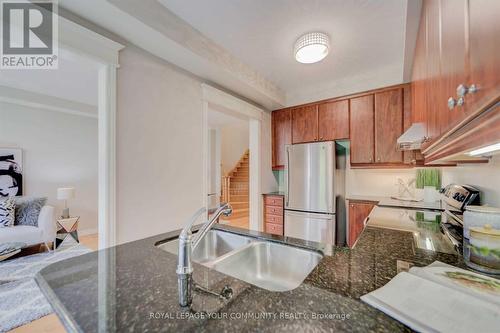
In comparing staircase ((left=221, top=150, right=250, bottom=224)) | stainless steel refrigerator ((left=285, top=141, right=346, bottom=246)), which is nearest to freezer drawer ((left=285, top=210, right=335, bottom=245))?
stainless steel refrigerator ((left=285, top=141, right=346, bottom=246))

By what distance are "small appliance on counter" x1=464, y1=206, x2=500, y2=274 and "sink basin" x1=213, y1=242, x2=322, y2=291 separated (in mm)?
573

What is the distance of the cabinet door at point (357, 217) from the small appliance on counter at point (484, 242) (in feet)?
6.05

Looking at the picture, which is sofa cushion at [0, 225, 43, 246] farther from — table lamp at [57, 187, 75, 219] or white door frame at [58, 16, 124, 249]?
white door frame at [58, 16, 124, 249]

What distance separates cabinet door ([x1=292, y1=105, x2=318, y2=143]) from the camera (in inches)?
126

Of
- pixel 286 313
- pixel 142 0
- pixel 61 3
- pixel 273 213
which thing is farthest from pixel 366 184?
pixel 61 3

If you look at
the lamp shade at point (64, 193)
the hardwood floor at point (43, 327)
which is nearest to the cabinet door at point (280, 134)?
the hardwood floor at point (43, 327)

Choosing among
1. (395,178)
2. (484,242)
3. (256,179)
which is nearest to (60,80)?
(256,179)

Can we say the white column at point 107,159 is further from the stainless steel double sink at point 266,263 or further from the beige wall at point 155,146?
the stainless steel double sink at point 266,263

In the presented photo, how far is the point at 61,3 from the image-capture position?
1361mm

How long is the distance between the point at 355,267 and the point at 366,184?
2661mm

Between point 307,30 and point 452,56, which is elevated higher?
point 307,30

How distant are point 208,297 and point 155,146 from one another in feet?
5.47

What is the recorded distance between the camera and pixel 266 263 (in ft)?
3.84

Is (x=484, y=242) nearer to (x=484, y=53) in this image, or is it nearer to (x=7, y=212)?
(x=484, y=53)
